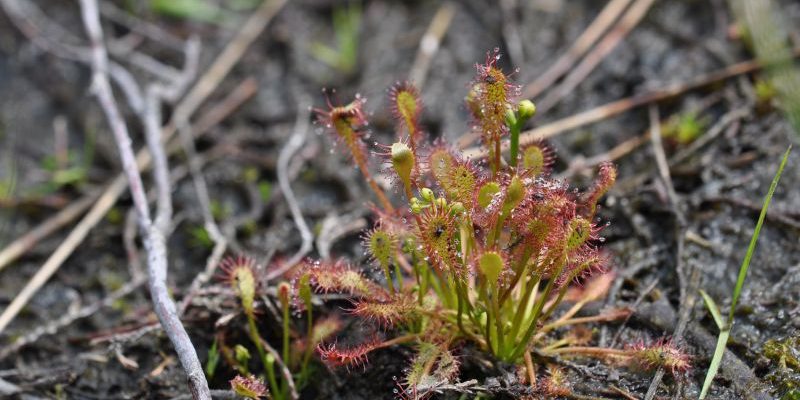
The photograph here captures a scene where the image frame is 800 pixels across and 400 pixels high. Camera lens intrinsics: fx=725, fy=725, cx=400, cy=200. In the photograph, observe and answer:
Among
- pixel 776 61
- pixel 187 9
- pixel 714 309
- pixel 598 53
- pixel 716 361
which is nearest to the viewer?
pixel 716 361

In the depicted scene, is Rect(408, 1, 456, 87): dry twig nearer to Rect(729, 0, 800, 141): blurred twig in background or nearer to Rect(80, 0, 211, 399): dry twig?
Rect(80, 0, 211, 399): dry twig

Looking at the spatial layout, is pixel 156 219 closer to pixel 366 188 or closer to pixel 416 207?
pixel 366 188

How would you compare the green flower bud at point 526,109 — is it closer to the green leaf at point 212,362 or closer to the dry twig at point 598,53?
the green leaf at point 212,362

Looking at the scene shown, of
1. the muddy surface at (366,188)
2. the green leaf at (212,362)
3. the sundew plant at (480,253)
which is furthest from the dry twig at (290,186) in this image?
the sundew plant at (480,253)

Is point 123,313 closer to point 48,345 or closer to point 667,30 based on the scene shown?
point 48,345

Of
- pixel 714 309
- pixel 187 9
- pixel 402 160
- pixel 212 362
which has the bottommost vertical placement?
pixel 714 309

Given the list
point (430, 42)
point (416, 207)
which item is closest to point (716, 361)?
point (416, 207)

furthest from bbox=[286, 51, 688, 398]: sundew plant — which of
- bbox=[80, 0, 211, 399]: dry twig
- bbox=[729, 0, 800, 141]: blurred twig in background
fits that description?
bbox=[729, 0, 800, 141]: blurred twig in background

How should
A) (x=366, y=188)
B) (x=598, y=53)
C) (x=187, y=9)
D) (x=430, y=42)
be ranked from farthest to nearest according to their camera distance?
(x=187, y=9) < (x=430, y=42) < (x=598, y=53) < (x=366, y=188)

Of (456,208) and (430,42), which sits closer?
(456,208)
